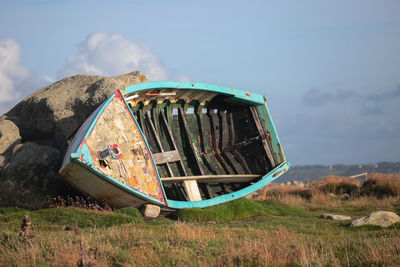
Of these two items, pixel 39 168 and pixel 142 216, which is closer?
pixel 142 216

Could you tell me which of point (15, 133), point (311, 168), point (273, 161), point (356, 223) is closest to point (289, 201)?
point (273, 161)

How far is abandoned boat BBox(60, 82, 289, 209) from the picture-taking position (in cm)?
1095

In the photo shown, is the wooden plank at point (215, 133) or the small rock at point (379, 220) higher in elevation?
the wooden plank at point (215, 133)

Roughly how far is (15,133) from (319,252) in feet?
33.0

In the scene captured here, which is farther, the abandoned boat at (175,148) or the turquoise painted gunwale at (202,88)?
the turquoise painted gunwale at (202,88)

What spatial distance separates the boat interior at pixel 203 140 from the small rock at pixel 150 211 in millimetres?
1377

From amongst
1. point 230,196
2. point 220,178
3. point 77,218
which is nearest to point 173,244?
point 77,218

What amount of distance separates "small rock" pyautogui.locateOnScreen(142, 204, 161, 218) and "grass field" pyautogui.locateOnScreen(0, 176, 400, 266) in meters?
0.21

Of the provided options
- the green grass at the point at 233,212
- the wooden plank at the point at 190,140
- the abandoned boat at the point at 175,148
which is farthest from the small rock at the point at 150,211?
the wooden plank at the point at 190,140

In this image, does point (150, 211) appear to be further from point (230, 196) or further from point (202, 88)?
point (202, 88)

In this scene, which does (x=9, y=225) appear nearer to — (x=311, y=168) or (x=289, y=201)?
(x=289, y=201)

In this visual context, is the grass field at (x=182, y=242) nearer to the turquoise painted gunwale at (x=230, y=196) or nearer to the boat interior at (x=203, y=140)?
the turquoise painted gunwale at (x=230, y=196)

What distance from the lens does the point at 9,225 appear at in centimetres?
1009

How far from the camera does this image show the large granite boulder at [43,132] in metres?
12.7
